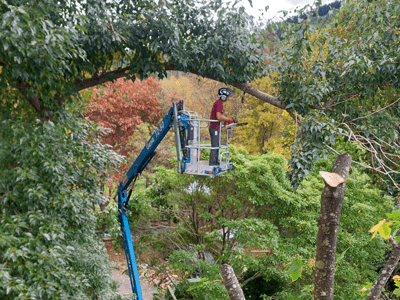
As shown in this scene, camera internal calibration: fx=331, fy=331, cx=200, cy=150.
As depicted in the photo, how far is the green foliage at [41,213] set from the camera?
14.9 ft

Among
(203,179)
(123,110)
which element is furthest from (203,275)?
(123,110)

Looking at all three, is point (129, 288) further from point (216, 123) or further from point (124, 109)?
point (216, 123)

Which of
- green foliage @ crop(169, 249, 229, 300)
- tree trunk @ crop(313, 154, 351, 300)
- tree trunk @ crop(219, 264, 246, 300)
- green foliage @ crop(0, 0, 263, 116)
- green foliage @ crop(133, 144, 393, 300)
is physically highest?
green foliage @ crop(0, 0, 263, 116)

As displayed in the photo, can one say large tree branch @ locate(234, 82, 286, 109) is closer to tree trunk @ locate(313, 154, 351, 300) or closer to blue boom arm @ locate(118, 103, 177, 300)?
blue boom arm @ locate(118, 103, 177, 300)

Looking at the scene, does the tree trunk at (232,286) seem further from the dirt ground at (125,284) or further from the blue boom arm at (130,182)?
the dirt ground at (125,284)

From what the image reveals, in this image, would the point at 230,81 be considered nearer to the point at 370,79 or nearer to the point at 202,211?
the point at 370,79

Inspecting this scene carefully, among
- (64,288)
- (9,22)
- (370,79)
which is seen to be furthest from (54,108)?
(370,79)

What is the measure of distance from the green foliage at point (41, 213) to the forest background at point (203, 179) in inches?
0.8

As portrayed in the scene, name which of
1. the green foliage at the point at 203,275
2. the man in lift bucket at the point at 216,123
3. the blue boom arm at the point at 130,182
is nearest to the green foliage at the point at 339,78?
the man in lift bucket at the point at 216,123

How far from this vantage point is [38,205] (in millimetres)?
5203

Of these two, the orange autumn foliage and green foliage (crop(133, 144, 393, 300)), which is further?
the orange autumn foliage

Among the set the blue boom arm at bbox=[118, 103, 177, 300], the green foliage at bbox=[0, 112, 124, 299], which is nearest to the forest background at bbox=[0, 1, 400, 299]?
the green foliage at bbox=[0, 112, 124, 299]

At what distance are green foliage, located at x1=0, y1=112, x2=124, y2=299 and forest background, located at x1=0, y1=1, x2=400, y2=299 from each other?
2 cm

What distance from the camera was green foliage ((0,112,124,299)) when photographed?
4.54 meters
